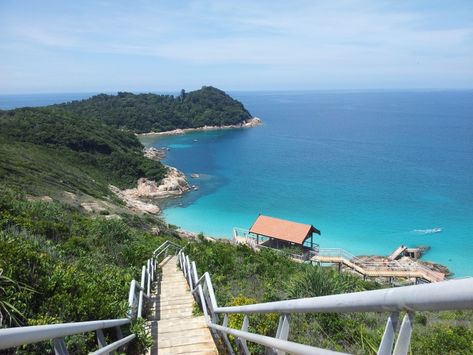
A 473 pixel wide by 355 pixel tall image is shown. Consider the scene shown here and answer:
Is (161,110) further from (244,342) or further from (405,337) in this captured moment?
(405,337)

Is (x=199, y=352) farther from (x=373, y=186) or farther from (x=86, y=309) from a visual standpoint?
(x=373, y=186)

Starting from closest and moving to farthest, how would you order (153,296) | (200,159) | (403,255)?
(153,296), (403,255), (200,159)

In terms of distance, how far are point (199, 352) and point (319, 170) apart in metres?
Result: 65.0

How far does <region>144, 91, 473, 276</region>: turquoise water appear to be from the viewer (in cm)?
4144

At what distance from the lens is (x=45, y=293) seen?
4.96 m

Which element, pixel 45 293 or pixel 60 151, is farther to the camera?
pixel 60 151

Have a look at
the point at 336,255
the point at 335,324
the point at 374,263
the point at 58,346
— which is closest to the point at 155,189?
the point at 336,255

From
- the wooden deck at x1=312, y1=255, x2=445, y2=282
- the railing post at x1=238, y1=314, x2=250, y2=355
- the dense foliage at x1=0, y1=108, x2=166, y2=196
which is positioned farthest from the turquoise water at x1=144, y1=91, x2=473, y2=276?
the railing post at x1=238, y1=314, x2=250, y2=355

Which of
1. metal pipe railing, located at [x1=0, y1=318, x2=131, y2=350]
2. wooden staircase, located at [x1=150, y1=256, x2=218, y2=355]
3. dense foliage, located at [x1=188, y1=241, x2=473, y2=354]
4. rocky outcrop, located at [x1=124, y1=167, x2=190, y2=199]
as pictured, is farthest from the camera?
rocky outcrop, located at [x1=124, y1=167, x2=190, y2=199]

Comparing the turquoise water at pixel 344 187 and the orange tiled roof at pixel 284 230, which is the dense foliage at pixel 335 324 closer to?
the orange tiled roof at pixel 284 230

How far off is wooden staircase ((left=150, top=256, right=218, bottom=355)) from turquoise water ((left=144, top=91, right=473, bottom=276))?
103ft

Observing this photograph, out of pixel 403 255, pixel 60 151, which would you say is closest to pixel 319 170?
pixel 403 255

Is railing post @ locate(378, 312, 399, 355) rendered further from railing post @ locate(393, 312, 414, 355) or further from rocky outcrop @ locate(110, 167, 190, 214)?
rocky outcrop @ locate(110, 167, 190, 214)

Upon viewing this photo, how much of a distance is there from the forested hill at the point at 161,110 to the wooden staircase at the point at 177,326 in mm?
108807
